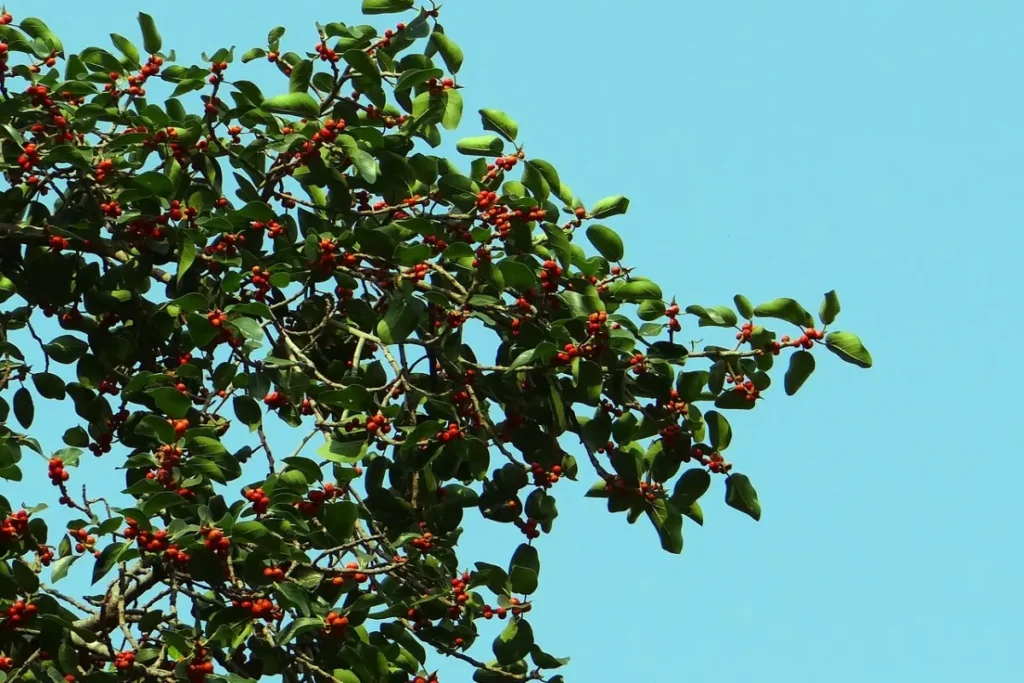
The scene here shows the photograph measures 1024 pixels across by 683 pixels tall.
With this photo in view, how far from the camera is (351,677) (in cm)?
518

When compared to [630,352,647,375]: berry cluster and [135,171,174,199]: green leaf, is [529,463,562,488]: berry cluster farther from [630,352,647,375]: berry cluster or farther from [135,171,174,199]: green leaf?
[135,171,174,199]: green leaf

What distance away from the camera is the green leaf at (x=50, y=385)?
597 cm

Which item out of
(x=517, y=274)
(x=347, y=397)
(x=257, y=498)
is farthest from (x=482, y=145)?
(x=257, y=498)

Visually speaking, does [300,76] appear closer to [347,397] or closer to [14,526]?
[347,397]

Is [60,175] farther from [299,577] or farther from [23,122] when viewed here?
[299,577]

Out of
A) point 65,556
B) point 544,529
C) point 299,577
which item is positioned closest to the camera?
point 299,577

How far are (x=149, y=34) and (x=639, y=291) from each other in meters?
1.94

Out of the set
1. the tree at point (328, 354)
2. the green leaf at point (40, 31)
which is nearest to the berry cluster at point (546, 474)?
the tree at point (328, 354)

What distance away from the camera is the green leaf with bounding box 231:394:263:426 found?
557 centimetres

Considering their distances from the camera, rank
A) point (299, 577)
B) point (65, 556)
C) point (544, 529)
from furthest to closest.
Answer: point (544, 529) < point (65, 556) < point (299, 577)

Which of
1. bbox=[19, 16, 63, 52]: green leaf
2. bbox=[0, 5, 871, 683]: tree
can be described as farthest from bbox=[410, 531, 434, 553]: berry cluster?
bbox=[19, 16, 63, 52]: green leaf

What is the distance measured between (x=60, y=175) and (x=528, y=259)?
1592 mm

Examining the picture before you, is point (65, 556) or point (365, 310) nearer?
point (65, 556)

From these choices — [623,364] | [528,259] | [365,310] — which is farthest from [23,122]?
[623,364]
